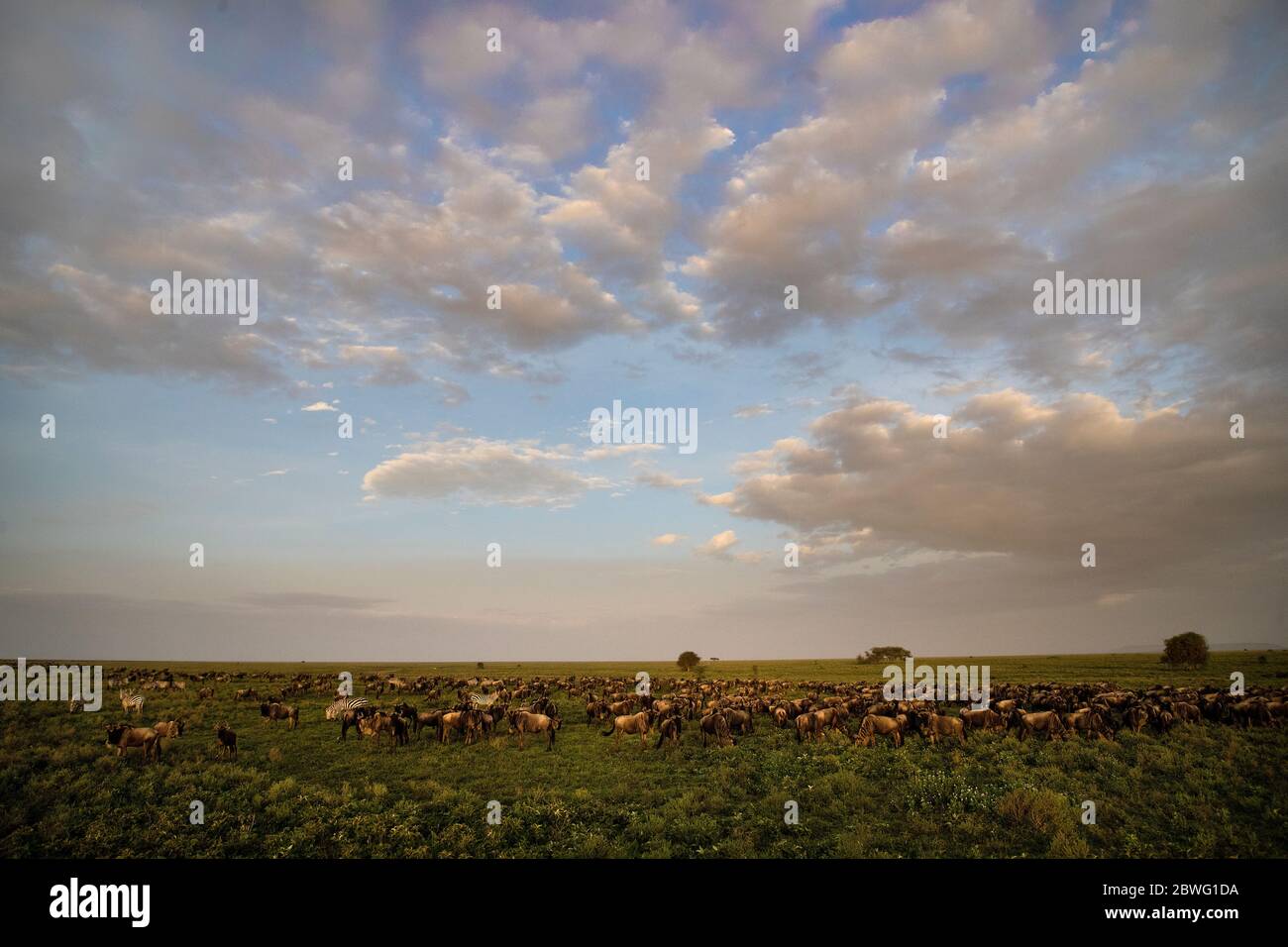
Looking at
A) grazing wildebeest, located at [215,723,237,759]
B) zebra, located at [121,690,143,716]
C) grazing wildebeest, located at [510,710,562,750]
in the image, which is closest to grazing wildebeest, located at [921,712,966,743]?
grazing wildebeest, located at [510,710,562,750]

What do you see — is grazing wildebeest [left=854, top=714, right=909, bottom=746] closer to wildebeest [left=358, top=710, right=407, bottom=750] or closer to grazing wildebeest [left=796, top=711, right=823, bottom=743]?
grazing wildebeest [left=796, top=711, right=823, bottom=743]

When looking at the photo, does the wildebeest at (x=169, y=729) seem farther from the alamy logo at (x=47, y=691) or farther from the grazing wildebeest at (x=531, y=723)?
→ the grazing wildebeest at (x=531, y=723)

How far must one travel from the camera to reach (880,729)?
23016mm

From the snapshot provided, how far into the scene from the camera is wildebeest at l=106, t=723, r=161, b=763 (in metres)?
20.7

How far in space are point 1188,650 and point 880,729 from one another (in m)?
59.4

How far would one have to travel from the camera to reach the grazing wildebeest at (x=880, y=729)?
22.0 metres

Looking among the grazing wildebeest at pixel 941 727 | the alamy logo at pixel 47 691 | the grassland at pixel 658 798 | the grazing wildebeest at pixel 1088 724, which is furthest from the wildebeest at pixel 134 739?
the grazing wildebeest at pixel 1088 724

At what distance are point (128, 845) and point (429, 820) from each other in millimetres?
6392

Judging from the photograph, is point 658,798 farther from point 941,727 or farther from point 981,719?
point 981,719

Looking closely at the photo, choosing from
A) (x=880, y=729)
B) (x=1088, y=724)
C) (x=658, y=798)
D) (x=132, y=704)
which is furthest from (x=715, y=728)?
(x=132, y=704)

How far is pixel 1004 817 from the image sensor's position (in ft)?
47.7
